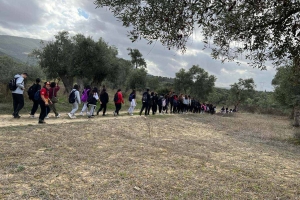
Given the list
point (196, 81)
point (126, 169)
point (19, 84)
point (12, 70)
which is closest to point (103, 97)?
point (19, 84)

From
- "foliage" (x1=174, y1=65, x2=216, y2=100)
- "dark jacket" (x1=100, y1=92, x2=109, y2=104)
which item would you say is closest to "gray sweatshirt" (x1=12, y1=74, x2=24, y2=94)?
"dark jacket" (x1=100, y1=92, x2=109, y2=104)

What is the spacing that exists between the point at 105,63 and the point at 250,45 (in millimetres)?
21186

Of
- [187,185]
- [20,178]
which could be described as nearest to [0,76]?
[20,178]

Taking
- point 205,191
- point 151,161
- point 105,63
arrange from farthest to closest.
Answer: point 105,63
point 151,161
point 205,191

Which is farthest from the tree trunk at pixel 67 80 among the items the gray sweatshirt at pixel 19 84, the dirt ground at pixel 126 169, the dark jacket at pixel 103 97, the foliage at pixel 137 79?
the foliage at pixel 137 79

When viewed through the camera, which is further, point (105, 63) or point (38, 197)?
point (105, 63)

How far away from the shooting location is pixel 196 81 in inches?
2391

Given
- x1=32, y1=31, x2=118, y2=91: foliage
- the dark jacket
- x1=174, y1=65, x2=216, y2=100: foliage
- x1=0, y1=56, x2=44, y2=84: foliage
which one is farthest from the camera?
x1=174, y1=65, x2=216, y2=100: foliage

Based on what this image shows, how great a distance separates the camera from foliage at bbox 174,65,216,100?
60.0 metres

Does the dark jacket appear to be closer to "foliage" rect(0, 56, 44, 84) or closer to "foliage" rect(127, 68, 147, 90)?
"foliage" rect(0, 56, 44, 84)

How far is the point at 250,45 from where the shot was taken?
5805mm

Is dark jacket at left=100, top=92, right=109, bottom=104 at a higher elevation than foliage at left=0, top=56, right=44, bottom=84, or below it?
below

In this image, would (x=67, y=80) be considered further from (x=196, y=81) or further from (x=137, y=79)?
(x=196, y=81)

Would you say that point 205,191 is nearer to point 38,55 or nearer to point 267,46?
point 267,46
